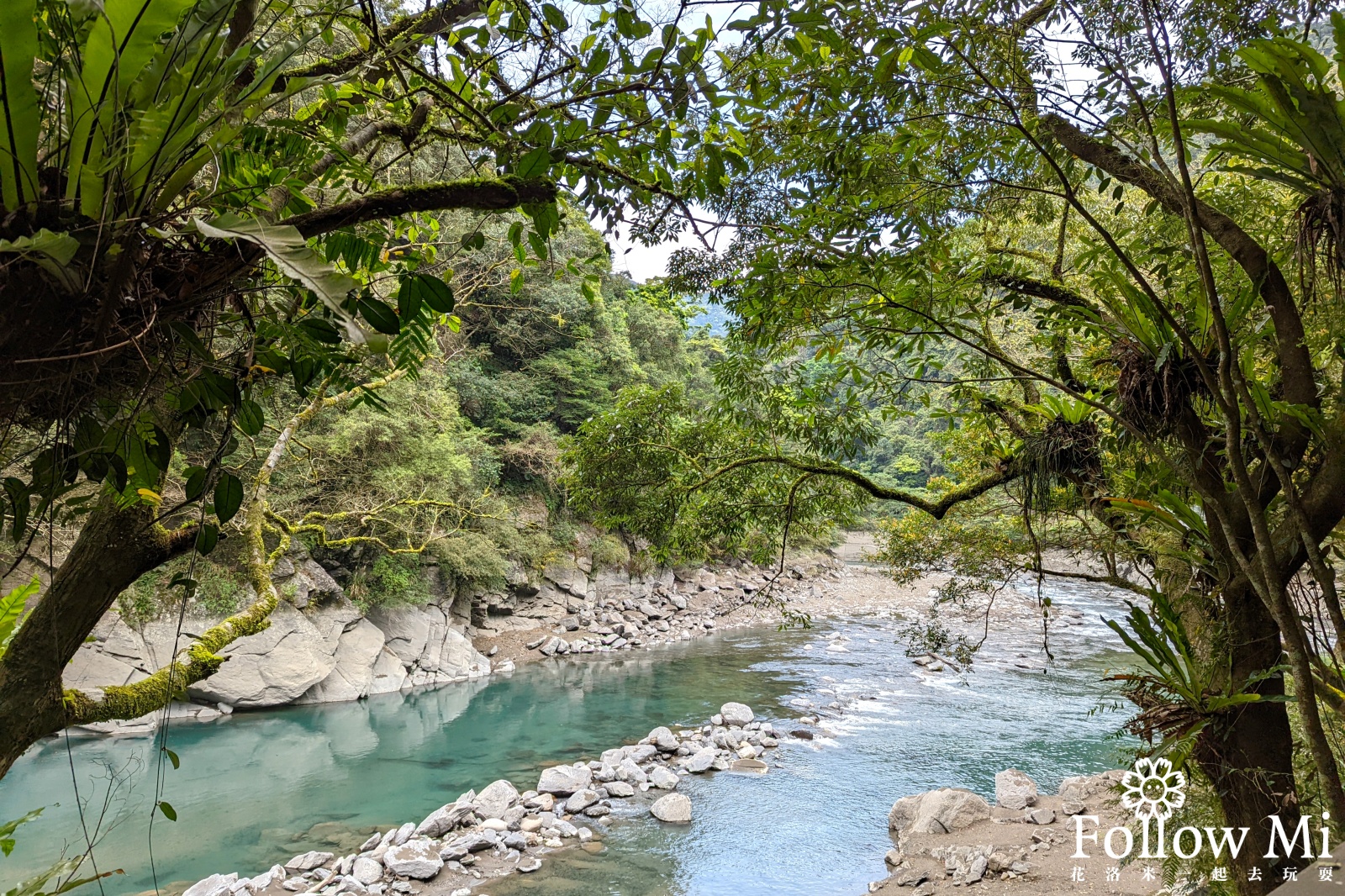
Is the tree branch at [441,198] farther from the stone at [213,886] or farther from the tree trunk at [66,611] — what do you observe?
the stone at [213,886]

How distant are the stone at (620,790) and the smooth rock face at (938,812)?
247 centimetres

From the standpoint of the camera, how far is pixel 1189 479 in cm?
204

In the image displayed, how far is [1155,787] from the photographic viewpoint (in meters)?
2.73

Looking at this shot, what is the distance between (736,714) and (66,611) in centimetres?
822

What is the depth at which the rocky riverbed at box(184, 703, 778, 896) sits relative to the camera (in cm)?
535

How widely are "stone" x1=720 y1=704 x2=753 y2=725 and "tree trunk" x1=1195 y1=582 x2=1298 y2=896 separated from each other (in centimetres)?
686

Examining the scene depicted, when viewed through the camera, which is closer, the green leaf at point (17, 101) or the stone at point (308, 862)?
the green leaf at point (17, 101)

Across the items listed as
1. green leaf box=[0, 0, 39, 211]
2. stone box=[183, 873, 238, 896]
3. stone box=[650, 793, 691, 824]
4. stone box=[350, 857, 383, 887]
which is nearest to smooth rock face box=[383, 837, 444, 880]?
stone box=[350, 857, 383, 887]

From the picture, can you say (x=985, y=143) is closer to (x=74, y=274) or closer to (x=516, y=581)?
(x=74, y=274)

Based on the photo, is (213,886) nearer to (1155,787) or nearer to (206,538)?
(206,538)

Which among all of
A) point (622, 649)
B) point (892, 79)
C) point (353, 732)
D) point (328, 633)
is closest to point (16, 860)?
point (353, 732)

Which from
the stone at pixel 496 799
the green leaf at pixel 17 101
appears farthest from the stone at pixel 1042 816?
the green leaf at pixel 17 101

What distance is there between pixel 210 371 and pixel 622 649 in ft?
42.0

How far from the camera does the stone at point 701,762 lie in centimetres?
754
